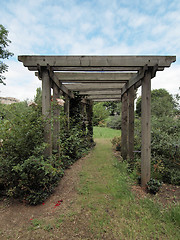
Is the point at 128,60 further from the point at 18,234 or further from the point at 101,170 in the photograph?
the point at 18,234

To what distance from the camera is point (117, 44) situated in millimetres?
4043

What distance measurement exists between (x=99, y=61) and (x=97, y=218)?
2477 millimetres

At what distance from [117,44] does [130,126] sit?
2.54 m

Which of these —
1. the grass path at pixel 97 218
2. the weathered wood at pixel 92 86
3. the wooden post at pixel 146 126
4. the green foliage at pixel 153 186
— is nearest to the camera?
the grass path at pixel 97 218

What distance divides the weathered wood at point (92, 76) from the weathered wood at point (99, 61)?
0.82 m

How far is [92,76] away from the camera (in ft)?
11.2

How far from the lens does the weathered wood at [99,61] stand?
2436 millimetres

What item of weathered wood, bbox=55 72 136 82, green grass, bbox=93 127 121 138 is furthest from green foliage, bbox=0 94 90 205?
green grass, bbox=93 127 121 138

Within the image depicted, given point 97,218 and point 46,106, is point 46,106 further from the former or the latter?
point 97,218

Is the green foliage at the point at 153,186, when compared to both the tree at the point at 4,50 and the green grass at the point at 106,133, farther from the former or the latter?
the tree at the point at 4,50

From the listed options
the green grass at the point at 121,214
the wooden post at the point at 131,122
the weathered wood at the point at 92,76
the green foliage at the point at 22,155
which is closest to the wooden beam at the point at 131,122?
the wooden post at the point at 131,122

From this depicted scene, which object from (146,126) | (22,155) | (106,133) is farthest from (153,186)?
(106,133)

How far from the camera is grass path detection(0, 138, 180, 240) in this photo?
4.90 ft

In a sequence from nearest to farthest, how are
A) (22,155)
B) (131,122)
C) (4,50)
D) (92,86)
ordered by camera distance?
(22,155)
(131,122)
(92,86)
(4,50)
